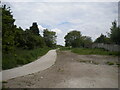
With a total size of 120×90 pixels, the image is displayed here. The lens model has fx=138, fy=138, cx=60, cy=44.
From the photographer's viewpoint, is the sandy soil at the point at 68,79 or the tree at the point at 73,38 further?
the tree at the point at 73,38

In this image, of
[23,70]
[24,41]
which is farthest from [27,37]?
[23,70]

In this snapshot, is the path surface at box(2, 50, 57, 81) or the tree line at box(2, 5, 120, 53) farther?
the path surface at box(2, 50, 57, 81)

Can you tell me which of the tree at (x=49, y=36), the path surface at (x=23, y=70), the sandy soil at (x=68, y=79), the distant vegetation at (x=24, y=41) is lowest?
the sandy soil at (x=68, y=79)

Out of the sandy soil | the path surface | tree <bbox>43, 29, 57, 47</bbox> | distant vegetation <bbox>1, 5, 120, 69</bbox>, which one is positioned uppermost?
tree <bbox>43, 29, 57, 47</bbox>

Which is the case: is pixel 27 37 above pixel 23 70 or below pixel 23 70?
above

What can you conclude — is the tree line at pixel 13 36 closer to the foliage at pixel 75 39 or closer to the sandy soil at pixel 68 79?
the sandy soil at pixel 68 79

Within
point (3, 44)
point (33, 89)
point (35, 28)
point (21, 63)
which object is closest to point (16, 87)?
point (33, 89)

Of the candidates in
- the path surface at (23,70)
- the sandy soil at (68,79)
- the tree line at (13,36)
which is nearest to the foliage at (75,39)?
the tree line at (13,36)

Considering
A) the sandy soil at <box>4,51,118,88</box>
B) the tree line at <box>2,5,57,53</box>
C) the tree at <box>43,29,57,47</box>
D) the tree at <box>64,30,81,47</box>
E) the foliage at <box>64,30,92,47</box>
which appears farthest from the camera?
the tree at <box>64,30,81,47</box>

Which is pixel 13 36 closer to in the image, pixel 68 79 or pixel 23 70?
pixel 23 70

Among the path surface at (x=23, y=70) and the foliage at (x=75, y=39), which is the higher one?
the foliage at (x=75, y=39)

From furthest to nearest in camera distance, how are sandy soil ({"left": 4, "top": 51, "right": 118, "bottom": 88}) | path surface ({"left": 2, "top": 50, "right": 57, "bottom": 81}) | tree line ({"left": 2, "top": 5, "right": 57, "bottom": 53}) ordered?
path surface ({"left": 2, "top": 50, "right": 57, "bottom": 81})
tree line ({"left": 2, "top": 5, "right": 57, "bottom": 53})
sandy soil ({"left": 4, "top": 51, "right": 118, "bottom": 88})

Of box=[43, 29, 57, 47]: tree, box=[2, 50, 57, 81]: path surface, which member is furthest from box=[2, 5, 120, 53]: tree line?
A: box=[2, 50, 57, 81]: path surface

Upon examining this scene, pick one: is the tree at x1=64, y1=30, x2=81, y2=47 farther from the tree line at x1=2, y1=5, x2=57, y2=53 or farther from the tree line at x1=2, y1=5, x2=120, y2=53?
the tree line at x1=2, y1=5, x2=57, y2=53
